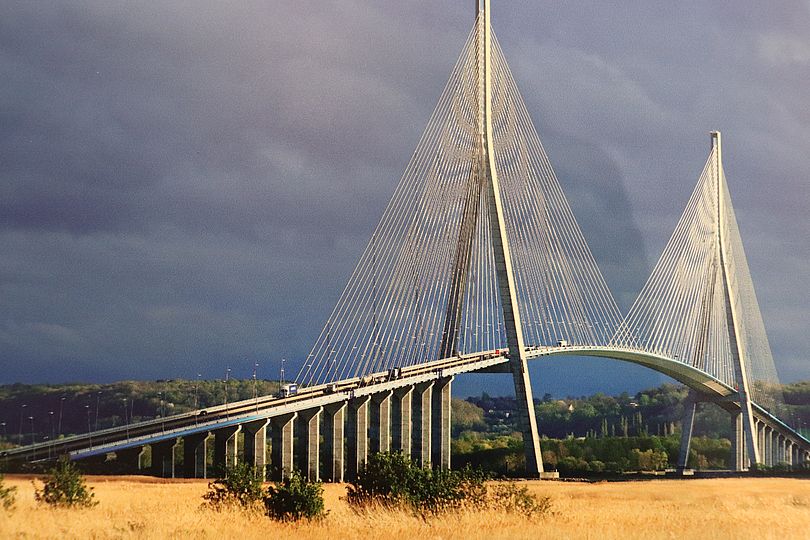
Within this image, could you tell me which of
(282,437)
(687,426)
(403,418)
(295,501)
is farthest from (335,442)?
(687,426)

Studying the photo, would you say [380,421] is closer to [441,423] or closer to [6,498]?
[441,423]

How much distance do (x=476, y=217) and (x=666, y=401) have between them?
6528cm

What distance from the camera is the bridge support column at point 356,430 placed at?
265 ft

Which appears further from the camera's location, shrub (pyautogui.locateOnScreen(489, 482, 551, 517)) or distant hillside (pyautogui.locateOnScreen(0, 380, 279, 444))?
distant hillside (pyautogui.locateOnScreen(0, 380, 279, 444))

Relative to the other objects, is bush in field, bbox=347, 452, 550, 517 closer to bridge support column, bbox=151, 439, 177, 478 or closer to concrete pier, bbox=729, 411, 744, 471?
bridge support column, bbox=151, 439, 177, 478

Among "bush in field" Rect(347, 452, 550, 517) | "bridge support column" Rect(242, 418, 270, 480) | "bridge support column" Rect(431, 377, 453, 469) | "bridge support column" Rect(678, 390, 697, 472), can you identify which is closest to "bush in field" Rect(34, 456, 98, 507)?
"bush in field" Rect(347, 452, 550, 517)

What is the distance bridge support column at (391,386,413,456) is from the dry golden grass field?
156ft

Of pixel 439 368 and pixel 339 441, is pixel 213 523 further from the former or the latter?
pixel 439 368

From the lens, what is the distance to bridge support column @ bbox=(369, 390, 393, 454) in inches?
3317

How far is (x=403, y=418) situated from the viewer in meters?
87.0

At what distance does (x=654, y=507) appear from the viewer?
34.8m

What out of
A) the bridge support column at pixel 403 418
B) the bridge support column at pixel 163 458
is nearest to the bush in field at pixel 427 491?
the bridge support column at pixel 163 458

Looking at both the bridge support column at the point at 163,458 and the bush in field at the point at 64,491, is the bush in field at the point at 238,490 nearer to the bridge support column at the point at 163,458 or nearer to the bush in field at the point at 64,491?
the bush in field at the point at 64,491

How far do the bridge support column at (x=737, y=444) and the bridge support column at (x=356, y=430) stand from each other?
5026cm
